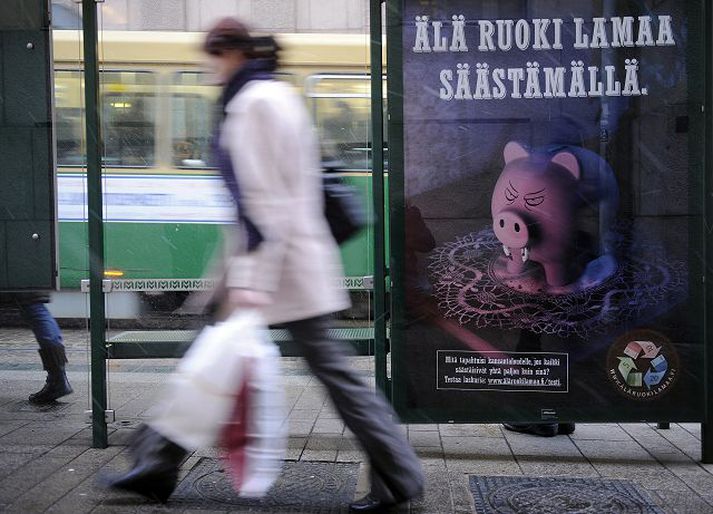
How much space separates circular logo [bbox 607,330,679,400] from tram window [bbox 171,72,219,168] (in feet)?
13.1

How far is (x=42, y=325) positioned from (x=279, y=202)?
3347 millimetres

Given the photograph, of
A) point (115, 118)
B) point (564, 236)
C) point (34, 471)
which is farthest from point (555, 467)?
point (115, 118)

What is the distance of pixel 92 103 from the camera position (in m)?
4.83

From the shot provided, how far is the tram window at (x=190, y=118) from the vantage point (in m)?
7.67

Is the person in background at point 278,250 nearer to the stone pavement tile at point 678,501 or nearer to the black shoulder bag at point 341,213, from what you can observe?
the black shoulder bag at point 341,213

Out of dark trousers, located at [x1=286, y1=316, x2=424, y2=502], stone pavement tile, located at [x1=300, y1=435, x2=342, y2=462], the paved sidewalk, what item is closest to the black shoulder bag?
dark trousers, located at [x1=286, y1=316, x2=424, y2=502]

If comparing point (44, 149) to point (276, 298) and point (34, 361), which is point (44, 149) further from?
point (276, 298)

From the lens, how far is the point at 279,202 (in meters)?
3.41

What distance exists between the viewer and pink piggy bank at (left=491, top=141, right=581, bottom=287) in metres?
4.66

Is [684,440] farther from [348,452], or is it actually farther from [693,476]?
[348,452]

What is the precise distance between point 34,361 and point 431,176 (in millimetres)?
3761

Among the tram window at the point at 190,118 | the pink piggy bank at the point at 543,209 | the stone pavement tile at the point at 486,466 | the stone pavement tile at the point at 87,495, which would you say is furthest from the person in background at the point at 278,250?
the tram window at the point at 190,118

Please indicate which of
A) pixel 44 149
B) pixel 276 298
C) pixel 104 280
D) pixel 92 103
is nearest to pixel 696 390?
pixel 276 298

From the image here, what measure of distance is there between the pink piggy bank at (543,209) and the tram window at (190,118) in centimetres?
344
